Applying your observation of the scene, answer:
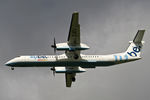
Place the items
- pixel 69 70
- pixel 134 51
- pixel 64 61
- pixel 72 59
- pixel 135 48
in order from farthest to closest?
pixel 69 70 < pixel 135 48 < pixel 134 51 < pixel 72 59 < pixel 64 61

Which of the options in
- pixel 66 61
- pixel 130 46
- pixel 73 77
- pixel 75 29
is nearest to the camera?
pixel 75 29

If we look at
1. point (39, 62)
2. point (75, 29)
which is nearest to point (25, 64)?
point (39, 62)

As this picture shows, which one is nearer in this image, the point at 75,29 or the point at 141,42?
the point at 75,29

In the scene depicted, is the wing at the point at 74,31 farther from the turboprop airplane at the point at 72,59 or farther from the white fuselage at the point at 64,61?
the white fuselage at the point at 64,61

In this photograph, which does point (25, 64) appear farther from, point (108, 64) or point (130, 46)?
point (130, 46)

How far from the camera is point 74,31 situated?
158 ft

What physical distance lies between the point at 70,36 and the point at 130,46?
10.6 metres

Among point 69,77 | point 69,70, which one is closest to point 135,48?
point 69,70

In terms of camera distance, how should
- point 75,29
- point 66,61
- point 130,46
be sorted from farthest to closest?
point 130,46, point 66,61, point 75,29

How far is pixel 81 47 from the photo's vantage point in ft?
163

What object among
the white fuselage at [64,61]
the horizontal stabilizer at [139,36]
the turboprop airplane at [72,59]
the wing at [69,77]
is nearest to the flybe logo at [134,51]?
the turboprop airplane at [72,59]

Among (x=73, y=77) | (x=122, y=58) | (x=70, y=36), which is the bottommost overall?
(x=73, y=77)

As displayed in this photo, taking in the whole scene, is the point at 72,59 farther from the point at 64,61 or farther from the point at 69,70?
the point at 69,70

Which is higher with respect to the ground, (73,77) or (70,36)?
(70,36)
